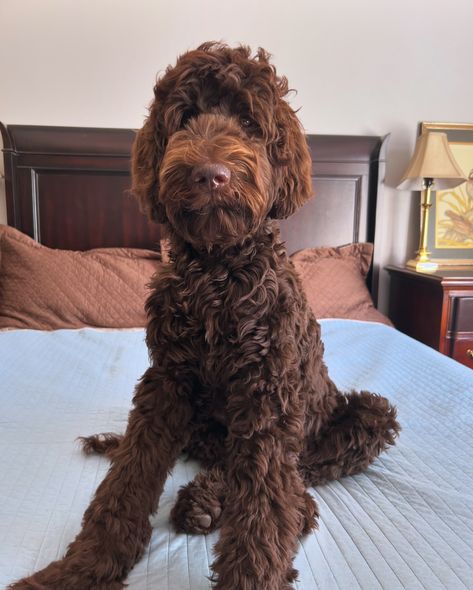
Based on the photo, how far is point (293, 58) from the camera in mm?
2971

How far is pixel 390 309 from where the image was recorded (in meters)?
3.24

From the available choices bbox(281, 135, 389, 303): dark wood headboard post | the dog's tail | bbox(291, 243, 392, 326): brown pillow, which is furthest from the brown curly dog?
bbox(281, 135, 389, 303): dark wood headboard post

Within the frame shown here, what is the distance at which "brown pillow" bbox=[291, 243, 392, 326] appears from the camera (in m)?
2.66

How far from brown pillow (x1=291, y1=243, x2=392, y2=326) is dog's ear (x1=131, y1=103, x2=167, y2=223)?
5.38 feet

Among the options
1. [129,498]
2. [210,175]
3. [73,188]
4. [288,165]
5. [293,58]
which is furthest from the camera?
[293,58]

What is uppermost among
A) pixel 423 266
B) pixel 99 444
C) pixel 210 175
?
pixel 210 175

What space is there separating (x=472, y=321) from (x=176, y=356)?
217cm

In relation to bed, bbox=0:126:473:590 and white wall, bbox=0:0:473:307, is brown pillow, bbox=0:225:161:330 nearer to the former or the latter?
bed, bbox=0:126:473:590

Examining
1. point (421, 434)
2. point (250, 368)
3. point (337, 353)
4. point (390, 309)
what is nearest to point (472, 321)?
point (390, 309)

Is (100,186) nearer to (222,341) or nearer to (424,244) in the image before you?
(424,244)

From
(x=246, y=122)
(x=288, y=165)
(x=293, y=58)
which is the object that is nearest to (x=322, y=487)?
(x=288, y=165)

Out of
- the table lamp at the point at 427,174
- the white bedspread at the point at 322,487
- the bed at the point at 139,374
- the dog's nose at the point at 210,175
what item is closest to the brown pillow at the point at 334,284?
the bed at the point at 139,374

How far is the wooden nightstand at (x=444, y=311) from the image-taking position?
8.32 ft

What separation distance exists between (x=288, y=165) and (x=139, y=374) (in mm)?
1166
